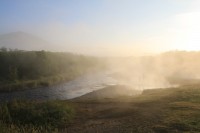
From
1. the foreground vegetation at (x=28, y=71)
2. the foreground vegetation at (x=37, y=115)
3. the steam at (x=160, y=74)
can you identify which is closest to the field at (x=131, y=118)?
the foreground vegetation at (x=37, y=115)

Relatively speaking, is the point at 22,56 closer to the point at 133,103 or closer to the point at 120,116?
the point at 133,103

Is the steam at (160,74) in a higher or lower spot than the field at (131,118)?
higher

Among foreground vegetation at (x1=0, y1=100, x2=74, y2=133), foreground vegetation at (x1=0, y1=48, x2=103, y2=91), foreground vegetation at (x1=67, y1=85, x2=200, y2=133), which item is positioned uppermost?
foreground vegetation at (x1=0, y1=48, x2=103, y2=91)

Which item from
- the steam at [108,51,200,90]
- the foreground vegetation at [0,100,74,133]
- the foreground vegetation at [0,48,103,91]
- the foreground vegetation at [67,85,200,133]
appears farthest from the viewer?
the steam at [108,51,200,90]

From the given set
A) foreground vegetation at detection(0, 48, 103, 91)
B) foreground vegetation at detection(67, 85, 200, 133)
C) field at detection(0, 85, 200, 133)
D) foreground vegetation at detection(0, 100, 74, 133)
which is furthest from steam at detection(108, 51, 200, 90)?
foreground vegetation at detection(0, 100, 74, 133)

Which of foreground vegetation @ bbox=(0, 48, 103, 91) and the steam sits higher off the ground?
foreground vegetation @ bbox=(0, 48, 103, 91)

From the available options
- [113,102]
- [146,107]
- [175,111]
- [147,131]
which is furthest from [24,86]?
[147,131]

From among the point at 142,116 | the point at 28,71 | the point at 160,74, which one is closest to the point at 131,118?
the point at 142,116

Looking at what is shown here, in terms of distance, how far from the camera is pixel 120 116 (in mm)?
29172

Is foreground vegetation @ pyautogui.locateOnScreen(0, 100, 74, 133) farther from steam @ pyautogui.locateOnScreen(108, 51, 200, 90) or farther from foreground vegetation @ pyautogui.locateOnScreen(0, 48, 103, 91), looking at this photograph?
steam @ pyautogui.locateOnScreen(108, 51, 200, 90)

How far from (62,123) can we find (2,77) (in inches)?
1568

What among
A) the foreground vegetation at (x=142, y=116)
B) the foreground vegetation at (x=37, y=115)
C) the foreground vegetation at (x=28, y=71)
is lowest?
the foreground vegetation at (x=142, y=116)

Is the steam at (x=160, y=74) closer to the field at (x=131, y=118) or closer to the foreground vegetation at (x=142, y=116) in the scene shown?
the foreground vegetation at (x=142, y=116)

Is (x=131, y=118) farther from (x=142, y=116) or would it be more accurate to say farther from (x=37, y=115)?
(x=37, y=115)
